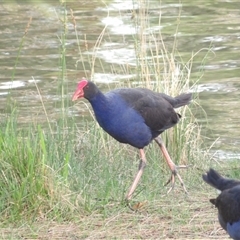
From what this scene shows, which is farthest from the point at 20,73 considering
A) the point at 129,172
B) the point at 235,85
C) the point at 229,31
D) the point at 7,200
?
the point at 7,200

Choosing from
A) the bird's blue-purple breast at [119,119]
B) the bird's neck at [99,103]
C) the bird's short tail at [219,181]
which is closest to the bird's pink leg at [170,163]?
the bird's blue-purple breast at [119,119]

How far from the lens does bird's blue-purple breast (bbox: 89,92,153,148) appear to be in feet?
24.1

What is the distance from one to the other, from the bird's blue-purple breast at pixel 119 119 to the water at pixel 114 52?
1.54 metres

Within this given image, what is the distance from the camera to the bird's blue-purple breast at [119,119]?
24.1 ft

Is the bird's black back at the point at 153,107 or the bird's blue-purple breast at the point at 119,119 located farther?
the bird's black back at the point at 153,107

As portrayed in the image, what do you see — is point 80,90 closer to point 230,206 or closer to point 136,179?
point 136,179

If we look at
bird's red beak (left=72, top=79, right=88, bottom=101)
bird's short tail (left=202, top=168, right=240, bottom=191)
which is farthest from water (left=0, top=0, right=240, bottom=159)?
bird's short tail (left=202, top=168, right=240, bottom=191)

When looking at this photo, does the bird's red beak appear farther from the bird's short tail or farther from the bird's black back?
the bird's short tail

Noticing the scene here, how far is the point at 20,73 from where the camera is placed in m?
13.5

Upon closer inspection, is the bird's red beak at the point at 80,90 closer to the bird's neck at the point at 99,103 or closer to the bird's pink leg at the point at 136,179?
the bird's neck at the point at 99,103

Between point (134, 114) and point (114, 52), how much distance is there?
6.82 m

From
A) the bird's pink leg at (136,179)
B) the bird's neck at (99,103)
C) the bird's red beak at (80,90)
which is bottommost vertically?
the bird's pink leg at (136,179)

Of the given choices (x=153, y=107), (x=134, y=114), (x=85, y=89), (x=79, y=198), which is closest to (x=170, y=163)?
(x=153, y=107)

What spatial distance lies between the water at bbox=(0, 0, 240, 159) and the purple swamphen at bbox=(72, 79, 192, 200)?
1321mm
